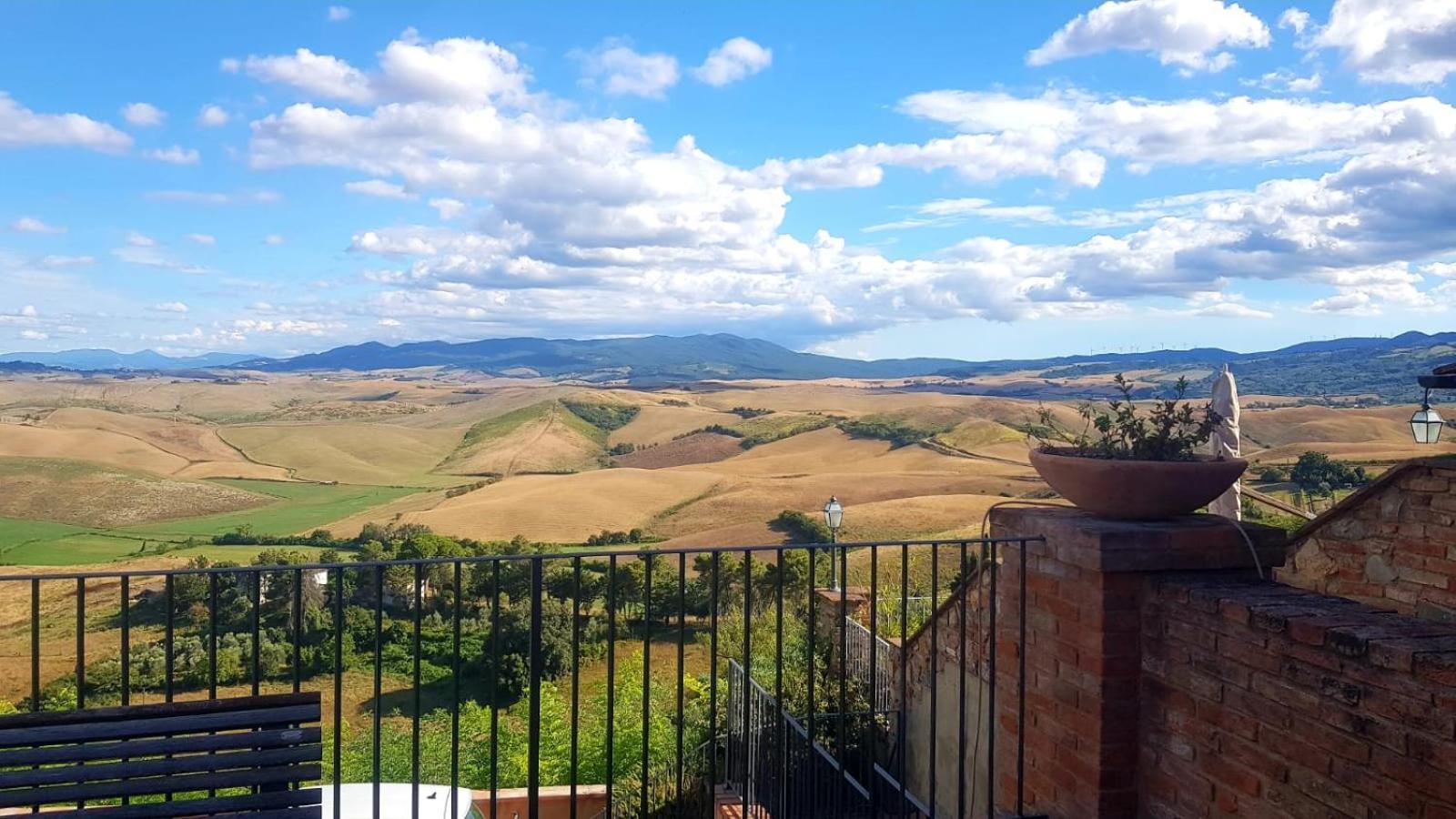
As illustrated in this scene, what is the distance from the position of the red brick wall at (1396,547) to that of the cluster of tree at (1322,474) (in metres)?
23.1

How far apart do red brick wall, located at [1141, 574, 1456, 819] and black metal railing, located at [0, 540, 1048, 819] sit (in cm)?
54

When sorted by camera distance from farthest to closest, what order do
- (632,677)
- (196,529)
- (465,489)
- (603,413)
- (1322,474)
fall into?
(603,413) → (465,489) → (196,529) → (1322,474) → (632,677)

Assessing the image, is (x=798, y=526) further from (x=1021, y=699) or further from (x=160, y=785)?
(x=160, y=785)

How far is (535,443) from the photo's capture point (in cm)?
8294

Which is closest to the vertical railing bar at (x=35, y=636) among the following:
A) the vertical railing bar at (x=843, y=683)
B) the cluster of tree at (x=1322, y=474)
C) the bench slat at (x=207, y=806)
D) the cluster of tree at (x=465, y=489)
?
the bench slat at (x=207, y=806)

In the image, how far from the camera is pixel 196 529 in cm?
4962

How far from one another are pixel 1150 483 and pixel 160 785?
3.01m

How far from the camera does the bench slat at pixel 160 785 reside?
8.11 ft

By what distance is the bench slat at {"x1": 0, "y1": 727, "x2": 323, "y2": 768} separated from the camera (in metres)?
2.50

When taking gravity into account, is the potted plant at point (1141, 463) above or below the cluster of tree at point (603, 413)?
above

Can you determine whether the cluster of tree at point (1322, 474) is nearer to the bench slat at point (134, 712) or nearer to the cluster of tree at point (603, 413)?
the bench slat at point (134, 712)

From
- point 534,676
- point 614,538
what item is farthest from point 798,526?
point 534,676

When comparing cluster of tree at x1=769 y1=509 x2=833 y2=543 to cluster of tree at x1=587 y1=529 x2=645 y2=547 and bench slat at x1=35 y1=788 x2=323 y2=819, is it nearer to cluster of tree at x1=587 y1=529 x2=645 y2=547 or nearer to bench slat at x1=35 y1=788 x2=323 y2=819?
cluster of tree at x1=587 y1=529 x2=645 y2=547

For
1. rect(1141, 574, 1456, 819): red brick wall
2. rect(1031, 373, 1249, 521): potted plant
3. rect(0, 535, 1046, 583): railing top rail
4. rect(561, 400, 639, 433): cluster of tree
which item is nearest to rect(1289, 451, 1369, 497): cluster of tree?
rect(1031, 373, 1249, 521): potted plant
